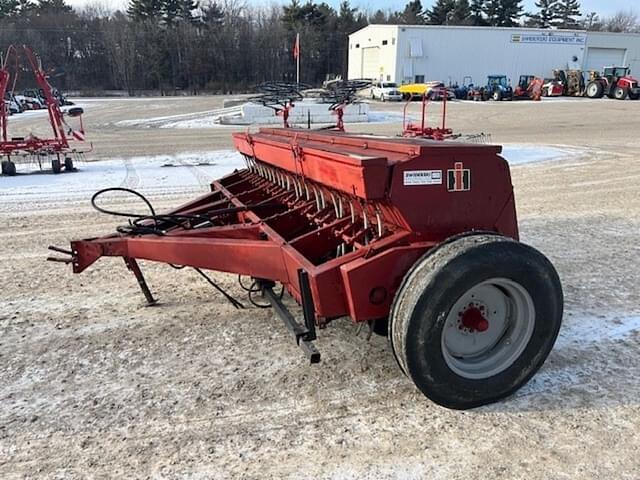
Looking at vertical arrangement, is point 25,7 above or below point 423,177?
above

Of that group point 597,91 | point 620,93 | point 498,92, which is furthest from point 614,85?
point 498,92

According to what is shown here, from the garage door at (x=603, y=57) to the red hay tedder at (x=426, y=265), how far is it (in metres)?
61.5

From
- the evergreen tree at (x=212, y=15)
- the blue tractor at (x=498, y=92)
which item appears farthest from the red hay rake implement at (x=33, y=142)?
the evergreen tree at (x=212, y=15)

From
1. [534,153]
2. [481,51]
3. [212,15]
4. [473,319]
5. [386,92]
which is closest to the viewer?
[473,319]

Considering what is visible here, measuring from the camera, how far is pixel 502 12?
75.6 metres

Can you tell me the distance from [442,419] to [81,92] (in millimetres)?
63365

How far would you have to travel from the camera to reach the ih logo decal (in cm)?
276

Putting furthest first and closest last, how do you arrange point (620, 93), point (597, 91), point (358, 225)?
point (597, 91) < point (620, 93) < point (358, 225)

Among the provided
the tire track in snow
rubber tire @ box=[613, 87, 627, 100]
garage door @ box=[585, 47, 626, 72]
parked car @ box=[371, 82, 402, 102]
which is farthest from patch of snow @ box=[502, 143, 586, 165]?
garage door @ box=[585, 47, 626, 72]

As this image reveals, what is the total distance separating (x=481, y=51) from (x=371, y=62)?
1117cm

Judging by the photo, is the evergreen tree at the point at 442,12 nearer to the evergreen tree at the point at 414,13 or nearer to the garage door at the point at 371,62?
the evergreen tree at the point at 414,13

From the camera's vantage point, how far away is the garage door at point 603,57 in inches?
2168

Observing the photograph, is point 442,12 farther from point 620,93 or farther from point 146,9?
point 620,93

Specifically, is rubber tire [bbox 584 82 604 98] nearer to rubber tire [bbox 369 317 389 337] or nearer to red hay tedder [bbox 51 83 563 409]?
red hay tedder [bbox 51 83 563 409]
